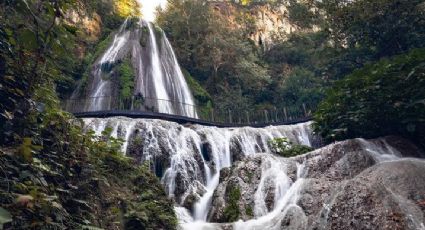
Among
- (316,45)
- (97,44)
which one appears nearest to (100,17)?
(97,44)

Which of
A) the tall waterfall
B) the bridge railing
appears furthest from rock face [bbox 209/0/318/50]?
the tall waterfall

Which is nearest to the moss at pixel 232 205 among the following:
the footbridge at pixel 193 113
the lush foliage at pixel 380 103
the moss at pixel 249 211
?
the moss at pixel 249 211

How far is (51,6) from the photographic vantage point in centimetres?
312

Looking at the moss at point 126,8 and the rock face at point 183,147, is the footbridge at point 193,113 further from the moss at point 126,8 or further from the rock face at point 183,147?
the moss at point 126,8

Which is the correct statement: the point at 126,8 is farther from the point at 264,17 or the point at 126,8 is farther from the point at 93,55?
the point at 264,17

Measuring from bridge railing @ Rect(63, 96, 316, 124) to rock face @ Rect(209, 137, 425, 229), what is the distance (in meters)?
8.68

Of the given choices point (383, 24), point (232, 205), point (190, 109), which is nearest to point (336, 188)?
point (232, 205)

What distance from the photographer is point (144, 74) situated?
860 inches

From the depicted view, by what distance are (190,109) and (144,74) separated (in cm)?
353

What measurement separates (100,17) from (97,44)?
Result: 3.27m

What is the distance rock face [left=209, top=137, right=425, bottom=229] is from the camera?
5.14 meters

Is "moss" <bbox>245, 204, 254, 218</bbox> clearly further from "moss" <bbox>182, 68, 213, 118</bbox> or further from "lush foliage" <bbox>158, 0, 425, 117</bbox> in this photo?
"moss" <bbox>182, 68, 213, 118</bbox>

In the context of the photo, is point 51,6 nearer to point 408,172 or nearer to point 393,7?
point 408,172

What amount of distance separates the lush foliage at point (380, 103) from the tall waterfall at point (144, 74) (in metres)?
11.1
